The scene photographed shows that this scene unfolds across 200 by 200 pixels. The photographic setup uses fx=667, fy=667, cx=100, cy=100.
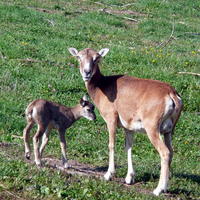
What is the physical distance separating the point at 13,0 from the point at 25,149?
18553 millimetres

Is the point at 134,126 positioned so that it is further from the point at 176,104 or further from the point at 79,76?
the point at 79,76

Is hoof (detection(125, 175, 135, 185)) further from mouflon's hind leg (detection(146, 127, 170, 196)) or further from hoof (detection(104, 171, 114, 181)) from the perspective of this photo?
mouflon's hind leg (detection(146, 127, 170, 196))

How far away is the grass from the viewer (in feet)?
29.6

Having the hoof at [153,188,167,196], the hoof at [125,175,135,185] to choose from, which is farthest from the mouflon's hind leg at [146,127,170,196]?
the hoof at [125,175,135,185]

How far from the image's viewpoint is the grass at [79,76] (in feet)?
29.6

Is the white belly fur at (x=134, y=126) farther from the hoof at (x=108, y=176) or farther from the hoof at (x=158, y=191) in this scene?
the hoof at (x=158, y=191)

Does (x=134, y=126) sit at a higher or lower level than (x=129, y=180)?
higher

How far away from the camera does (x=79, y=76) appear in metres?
16.4

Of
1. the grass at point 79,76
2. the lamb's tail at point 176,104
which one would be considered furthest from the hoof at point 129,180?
the lamb's tail at point 176,104

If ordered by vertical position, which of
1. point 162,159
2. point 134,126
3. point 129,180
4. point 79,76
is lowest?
point 79,76

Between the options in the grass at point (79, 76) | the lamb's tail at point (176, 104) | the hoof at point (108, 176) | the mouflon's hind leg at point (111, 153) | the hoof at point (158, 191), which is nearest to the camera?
the grass at point (79, 76)

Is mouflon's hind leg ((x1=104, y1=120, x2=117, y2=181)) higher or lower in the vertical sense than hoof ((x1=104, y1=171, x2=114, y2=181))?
higher

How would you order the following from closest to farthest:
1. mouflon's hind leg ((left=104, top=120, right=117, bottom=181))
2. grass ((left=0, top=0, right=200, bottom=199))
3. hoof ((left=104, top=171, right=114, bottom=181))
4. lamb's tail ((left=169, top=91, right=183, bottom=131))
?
1. grass ((left=0, top=0, right=200, bottom=199))
2. lamb's tail ((left=169, top=91, right=183, bottom=131))
3. hoof ((left=104, top=171, right=114, bottom=181))
4. mouflon's hind leg ((left=104, top=120, right=117, bottom=181))

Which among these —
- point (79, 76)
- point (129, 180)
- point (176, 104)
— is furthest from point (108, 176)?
point (79, 76)
